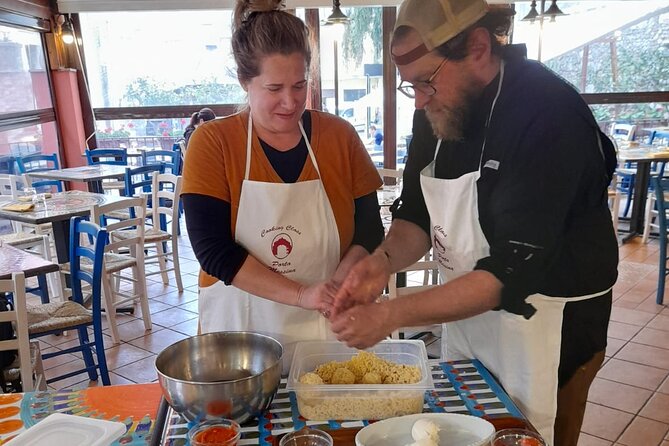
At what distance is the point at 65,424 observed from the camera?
1.11 meters

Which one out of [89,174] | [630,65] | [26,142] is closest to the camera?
[89,174]

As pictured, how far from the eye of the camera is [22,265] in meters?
2.71

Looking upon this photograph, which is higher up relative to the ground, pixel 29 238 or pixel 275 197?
pixel 275 197

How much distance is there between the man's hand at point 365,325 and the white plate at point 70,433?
0.50 meters

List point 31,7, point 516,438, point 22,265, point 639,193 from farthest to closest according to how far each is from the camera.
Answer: point 31,7, point 639,193, point 22,265, point 516,438

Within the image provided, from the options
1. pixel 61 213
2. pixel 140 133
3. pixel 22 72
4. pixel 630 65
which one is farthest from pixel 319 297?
pixel 630 65

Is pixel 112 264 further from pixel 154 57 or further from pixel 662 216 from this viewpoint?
pixel 154 57

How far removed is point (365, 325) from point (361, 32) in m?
6.30

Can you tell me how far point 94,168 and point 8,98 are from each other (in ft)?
4.32

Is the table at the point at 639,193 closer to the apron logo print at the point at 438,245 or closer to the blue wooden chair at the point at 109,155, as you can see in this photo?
the apron logo print at the point at 438,245

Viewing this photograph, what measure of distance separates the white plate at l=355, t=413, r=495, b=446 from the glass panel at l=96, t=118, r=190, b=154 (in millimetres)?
6714

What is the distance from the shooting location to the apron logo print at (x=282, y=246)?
1542 mm

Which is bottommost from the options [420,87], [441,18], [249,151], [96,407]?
[96,407]

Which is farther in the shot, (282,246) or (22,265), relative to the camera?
(22,265)
